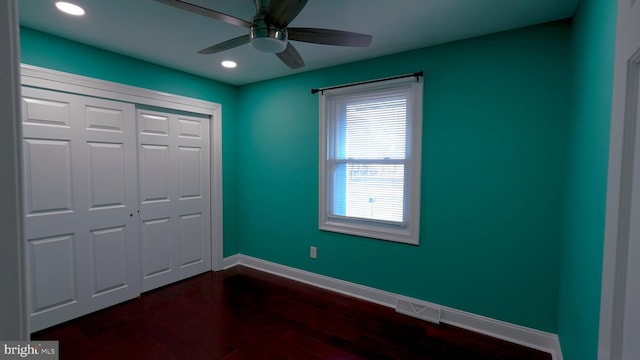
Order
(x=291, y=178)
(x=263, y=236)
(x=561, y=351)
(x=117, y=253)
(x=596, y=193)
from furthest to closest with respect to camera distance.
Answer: (x=263, y=236), (x=291, y=178), (x=117, y=253), (x=561, y=351), (x=596, y=193)

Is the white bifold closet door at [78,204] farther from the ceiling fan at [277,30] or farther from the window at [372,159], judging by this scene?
the window at [372,159]

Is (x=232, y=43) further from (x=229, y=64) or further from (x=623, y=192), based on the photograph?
(x=623, y=192)

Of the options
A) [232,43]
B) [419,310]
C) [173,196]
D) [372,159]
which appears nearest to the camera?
[232,43]

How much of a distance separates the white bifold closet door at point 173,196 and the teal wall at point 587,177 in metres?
3.47

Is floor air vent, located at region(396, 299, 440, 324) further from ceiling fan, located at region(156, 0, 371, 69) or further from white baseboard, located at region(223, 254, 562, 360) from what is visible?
ceiling fan, located at region(156, 0, 371, 69)

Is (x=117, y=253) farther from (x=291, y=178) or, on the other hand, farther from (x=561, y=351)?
(x=561, y=351)

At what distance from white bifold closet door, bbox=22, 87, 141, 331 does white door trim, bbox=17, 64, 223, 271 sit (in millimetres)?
79

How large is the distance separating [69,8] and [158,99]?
1123 mm

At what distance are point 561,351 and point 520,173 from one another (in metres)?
1.23

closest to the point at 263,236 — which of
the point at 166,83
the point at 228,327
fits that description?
the point at 228,327

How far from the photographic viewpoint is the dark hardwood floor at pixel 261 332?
6.93ft

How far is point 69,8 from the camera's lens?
197 cm

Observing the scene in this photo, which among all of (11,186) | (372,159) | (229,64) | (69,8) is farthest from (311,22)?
(11,186)

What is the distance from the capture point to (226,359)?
2.05 m
